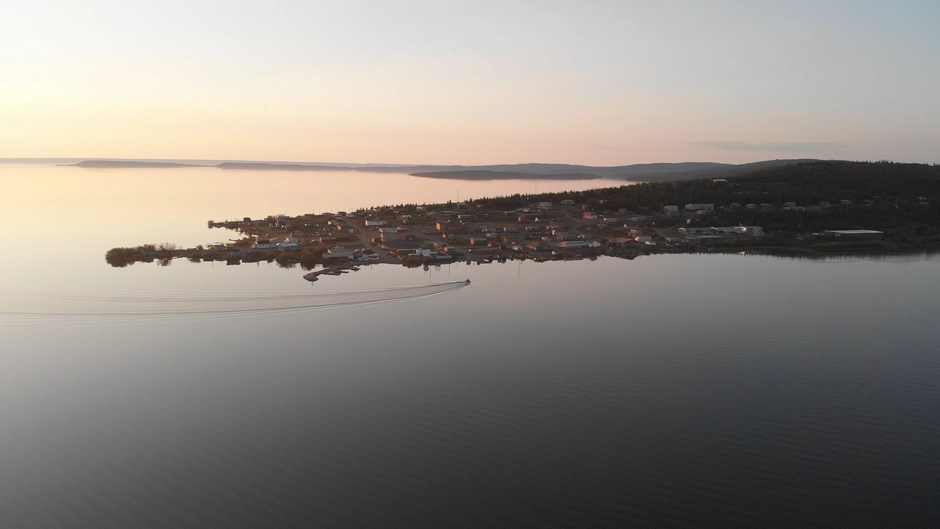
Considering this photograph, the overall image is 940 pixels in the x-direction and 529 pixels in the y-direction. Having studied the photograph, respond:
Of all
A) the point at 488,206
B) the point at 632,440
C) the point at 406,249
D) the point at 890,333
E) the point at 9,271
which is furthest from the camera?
the point at 488,206

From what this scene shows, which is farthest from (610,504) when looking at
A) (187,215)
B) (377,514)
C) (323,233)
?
(187,215)

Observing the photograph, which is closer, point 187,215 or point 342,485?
point 342,485

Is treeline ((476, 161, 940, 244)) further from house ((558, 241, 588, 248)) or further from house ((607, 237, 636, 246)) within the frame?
house ((558, 241, 588, 248))

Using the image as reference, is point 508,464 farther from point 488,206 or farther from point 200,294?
point 488,206

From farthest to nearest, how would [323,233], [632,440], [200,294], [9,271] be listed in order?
[323,233], [9,271], [200,294], [632,440]

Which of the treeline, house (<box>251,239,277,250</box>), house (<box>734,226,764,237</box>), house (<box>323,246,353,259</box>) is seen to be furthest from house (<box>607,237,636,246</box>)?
house (<box>251,239,277,250</box>)

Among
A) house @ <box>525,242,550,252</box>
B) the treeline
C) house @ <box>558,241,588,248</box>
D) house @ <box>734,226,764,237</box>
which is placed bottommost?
house @ <box>525,242,550,252</box>
